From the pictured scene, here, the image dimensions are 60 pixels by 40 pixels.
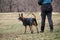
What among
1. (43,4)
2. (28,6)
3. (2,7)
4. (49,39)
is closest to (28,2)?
(28,6)

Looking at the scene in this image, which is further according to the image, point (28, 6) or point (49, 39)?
point (28, 6)

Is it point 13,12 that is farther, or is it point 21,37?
point 13,12

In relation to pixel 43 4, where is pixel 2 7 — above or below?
below

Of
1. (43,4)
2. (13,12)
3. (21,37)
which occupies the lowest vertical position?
(13,12)

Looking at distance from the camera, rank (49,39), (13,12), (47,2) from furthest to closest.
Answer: (13,12), (47,2), (49,39)

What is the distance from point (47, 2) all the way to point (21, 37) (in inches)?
83.9

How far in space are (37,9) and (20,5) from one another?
69.8 inches

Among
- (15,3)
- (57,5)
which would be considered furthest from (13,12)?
(57,5)

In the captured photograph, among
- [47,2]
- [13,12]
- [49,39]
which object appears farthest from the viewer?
[13,12]

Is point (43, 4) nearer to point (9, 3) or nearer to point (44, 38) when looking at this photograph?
point (44, 38)

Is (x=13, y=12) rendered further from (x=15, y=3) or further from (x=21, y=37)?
(x=21, y=37)

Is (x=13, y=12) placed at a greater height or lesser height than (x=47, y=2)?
lesser

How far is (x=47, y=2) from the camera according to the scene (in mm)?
12938

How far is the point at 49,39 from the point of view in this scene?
11.2 m
